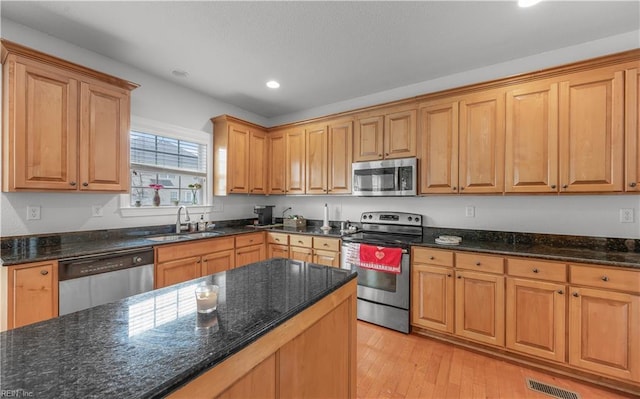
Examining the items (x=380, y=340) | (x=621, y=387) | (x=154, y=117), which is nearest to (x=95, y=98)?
(x=154, y=117)

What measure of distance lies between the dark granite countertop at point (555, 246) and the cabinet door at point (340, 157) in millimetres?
1310

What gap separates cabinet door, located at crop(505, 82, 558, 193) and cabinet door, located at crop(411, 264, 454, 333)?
3.41 feet

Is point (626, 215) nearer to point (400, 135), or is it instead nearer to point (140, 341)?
point (400, 135)

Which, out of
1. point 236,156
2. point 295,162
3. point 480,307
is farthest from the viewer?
point 295,162

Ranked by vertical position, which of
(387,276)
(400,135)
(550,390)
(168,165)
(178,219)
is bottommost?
(550,390)

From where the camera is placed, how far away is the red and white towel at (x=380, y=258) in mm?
2754

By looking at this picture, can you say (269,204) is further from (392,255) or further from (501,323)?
(501,323)

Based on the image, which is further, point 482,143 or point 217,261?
point 217,261

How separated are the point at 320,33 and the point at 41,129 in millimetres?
2392

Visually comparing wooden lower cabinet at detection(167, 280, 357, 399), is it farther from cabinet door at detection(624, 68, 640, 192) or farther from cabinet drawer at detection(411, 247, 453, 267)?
cabinet door at detection(624, 68, 640, 192)

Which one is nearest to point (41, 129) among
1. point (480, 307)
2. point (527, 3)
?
point (527, 3)

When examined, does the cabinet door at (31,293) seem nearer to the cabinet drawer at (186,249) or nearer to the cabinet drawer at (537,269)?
the cabinet drawer at (186,249)

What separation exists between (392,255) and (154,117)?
314 cm

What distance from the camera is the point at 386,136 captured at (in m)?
3.23
